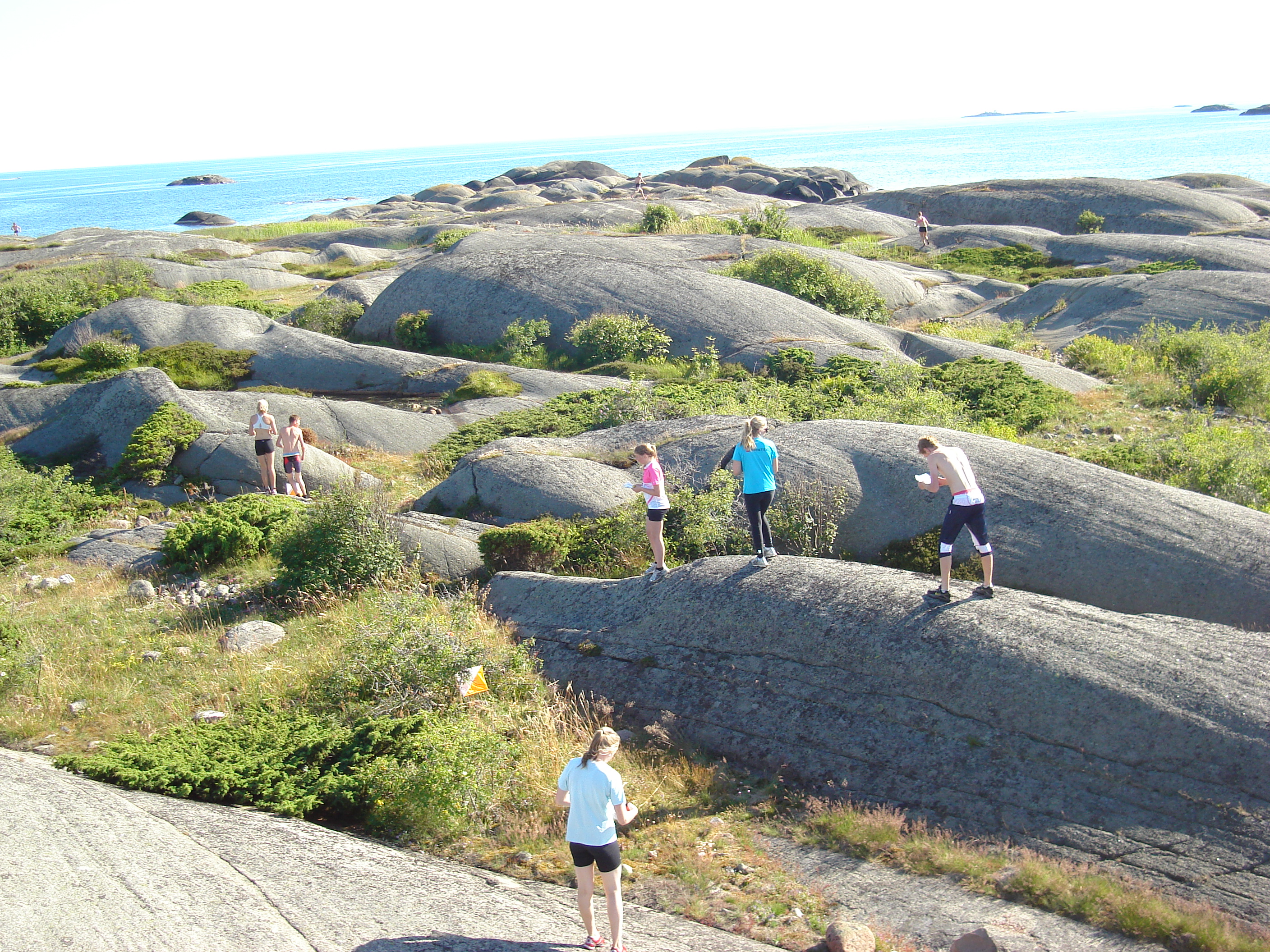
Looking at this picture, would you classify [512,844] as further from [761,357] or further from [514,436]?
[761,357]

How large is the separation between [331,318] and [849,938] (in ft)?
101

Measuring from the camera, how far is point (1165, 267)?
3331cm

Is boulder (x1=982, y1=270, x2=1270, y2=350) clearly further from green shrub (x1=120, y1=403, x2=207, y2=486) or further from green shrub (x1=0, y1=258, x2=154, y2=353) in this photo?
green shrub (x1=0, y1=258, x2=154, y2=353)

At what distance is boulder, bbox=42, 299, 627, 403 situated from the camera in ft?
84.9

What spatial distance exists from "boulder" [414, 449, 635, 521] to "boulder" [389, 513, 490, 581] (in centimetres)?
89

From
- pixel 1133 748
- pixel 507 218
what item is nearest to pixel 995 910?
pixel 1133 748

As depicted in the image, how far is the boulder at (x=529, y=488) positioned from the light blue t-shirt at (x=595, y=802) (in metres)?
8.77

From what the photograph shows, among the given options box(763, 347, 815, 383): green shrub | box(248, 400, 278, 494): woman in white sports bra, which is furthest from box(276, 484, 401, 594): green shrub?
box(763, 347, 815, 383): green shrub

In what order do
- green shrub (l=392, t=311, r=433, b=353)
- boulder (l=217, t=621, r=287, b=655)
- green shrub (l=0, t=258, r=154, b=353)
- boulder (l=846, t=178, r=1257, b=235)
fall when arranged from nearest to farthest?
boulder (l=217, t=621, r=287, b=655), green shrub (l=392, t=311, r=433, b=353), green shrub (l=0, t=258, r=154, b=353), boulder (l=846, t=178, r=1257, b=235)

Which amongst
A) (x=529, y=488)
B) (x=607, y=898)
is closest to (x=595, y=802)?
(x=607, y=898)

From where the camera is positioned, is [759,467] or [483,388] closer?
[759,467]

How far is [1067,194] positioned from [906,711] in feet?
166

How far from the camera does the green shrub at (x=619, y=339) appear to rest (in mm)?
26719

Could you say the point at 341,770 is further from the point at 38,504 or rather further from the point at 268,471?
the point at 38,504
